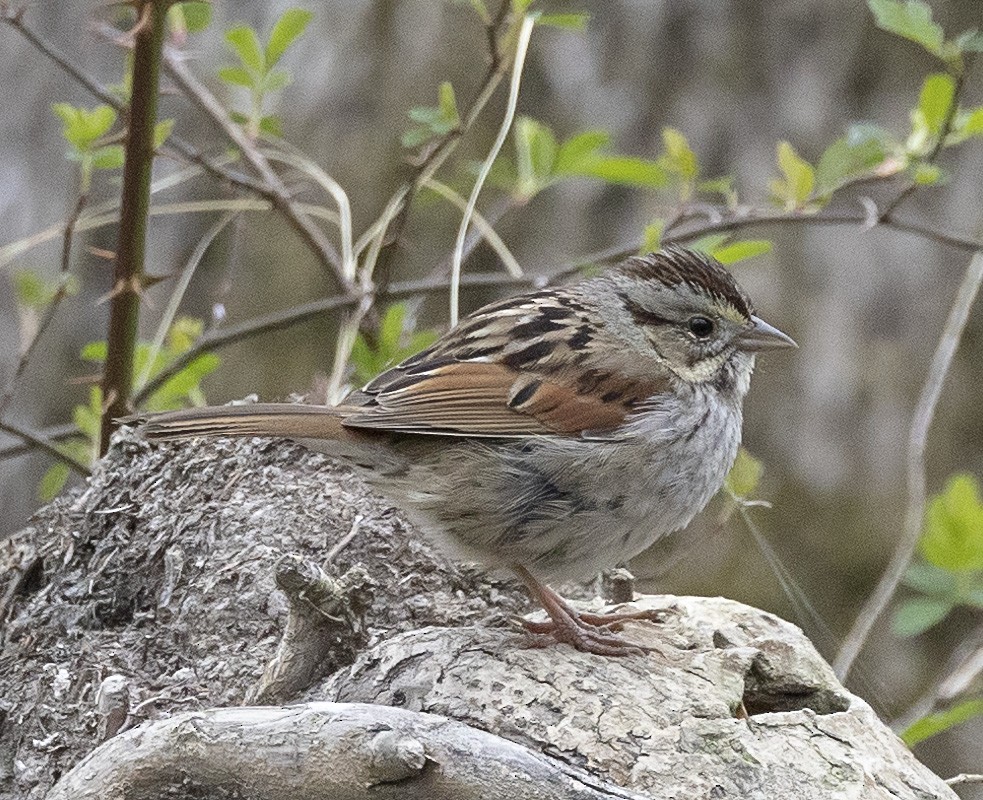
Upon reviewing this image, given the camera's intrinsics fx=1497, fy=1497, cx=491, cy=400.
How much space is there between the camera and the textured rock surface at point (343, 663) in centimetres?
270

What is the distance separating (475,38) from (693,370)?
2.73 meters

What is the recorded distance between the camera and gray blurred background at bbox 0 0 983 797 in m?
5.93

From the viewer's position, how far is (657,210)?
233 inches

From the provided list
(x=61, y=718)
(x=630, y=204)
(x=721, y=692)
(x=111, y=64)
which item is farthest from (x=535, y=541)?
(x=111, y=64)

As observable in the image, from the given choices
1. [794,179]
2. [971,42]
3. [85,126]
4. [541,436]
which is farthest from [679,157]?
[85,126]

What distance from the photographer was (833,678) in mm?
3223

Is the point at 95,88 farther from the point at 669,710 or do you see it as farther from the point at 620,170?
the point at 669,710

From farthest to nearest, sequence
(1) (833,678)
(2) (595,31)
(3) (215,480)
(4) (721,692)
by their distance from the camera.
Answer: (2) (595,31) → (3) (215,480) → (1) (833,678) → (4) (721,692)

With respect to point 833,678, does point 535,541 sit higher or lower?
higher

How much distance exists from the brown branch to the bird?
20.2 inches

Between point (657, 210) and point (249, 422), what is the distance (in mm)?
2997

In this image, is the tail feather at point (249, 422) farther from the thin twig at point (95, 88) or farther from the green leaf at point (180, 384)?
the thin twig at point (95, 88)

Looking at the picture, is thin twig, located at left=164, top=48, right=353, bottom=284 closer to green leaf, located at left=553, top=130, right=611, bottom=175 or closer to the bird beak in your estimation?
green leaf, located at left=553, top=130, right=611, bottom=175

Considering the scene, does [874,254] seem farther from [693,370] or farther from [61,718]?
[61,718]
